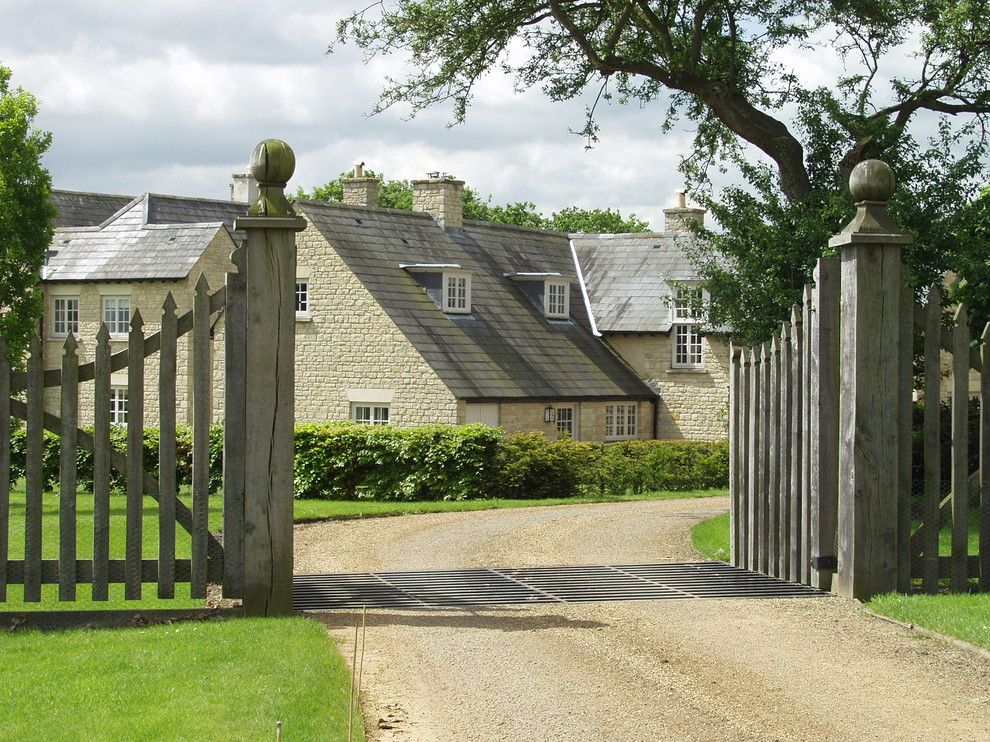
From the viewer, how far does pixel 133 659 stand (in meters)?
7.43

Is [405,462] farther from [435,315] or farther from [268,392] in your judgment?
[268,392]

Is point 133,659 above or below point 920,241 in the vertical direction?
below

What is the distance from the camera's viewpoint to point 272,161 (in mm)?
8625

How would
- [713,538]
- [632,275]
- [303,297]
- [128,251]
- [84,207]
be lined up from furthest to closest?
[84,207] < [632,275] < [128,251] < [303,297] < [713,538]

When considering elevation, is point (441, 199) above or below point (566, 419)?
above

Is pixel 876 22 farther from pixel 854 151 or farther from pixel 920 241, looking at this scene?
pixel 920 241

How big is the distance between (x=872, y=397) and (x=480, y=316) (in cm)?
2672

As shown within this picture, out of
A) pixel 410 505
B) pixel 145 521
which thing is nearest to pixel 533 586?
pixel 145 521

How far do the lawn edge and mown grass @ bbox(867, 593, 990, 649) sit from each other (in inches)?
1.1

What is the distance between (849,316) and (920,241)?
9.76 metres

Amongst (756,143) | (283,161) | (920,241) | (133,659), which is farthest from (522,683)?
(756,143)

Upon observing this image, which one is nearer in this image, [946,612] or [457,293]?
[946,612]

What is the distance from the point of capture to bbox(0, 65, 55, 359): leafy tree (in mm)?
22375

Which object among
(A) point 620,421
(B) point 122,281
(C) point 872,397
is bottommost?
(A) point 620,421
